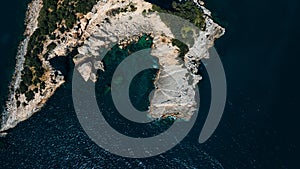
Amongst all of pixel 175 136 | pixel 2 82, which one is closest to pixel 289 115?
pixel 175 136

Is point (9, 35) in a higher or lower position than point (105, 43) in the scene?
lower

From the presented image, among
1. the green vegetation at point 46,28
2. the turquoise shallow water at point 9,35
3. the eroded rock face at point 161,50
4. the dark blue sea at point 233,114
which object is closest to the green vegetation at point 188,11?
the eroded rock face at point 161,50

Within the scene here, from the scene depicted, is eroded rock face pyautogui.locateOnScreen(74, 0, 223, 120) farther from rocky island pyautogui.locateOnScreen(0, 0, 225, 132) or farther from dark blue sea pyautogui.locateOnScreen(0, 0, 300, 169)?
dark blue sea pyautogui.locateOnScreen(0, 0, 300, 169)

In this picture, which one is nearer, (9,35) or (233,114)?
(233,114)

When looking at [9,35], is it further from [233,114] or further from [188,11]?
[233,114]

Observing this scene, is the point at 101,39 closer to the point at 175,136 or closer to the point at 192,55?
the point at 192,55

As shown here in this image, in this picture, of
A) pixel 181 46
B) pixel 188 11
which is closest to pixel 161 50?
pixel 181 46
